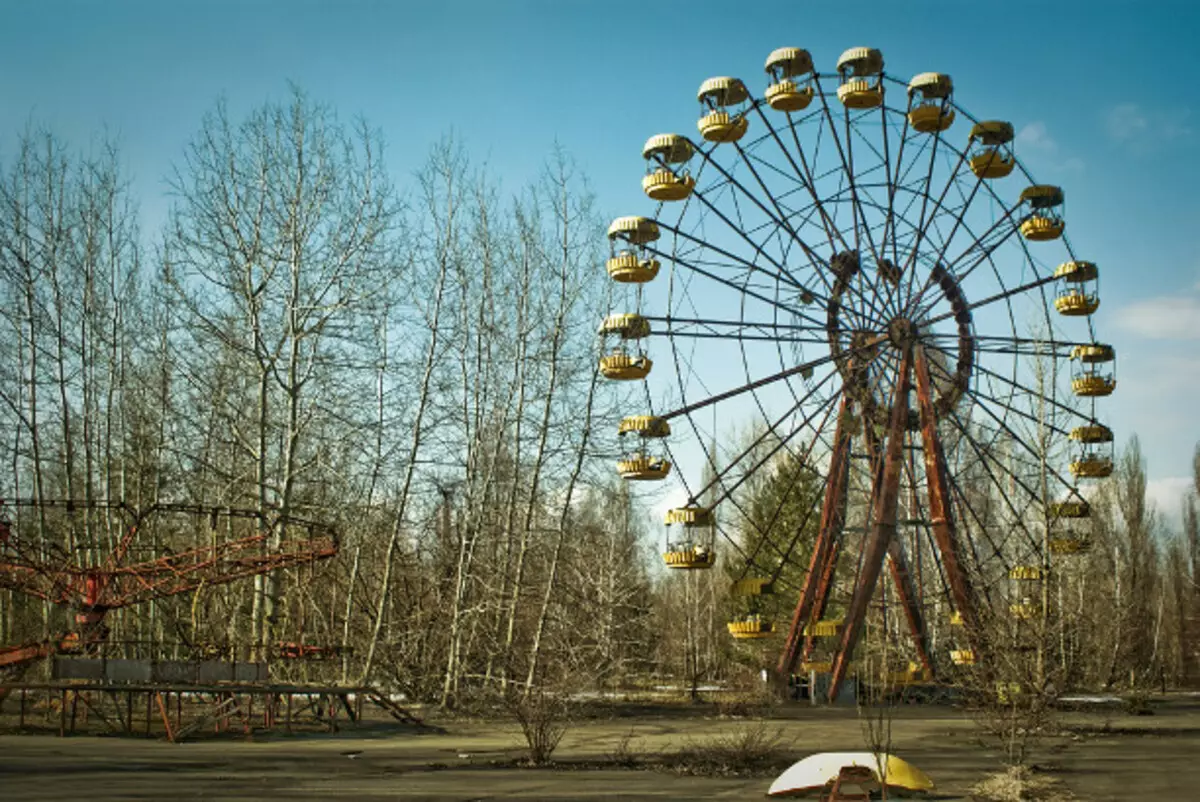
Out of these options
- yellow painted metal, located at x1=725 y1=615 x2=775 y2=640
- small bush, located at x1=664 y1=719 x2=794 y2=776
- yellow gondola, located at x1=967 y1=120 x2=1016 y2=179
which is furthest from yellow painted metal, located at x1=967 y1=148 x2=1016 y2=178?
small bush, located at x1=664 y1=719 x2=794 y2=776

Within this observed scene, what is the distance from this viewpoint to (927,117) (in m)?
29.9

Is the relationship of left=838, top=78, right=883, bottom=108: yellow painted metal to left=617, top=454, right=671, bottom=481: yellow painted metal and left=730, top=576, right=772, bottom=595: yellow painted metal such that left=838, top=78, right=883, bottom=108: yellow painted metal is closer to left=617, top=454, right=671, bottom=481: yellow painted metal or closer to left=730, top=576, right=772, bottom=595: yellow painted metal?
left=617, top=454, right=671, bottom=481: yellow painted metal

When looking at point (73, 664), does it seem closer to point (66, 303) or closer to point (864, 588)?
point (66, 303)

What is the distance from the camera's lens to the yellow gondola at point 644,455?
29656 millimetres

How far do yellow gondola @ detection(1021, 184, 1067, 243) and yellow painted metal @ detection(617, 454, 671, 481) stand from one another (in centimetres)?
1104

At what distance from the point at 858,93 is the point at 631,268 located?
6905 millimetres

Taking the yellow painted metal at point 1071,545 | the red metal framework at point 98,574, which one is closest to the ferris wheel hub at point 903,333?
the yellow painted metal at point 1071,545

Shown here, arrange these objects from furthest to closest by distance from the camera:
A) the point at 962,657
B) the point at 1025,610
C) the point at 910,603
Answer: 1. the point at 910,603
2. the point at 962,657
3. the point at 1025,610

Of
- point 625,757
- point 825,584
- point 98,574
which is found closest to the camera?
point 625,757

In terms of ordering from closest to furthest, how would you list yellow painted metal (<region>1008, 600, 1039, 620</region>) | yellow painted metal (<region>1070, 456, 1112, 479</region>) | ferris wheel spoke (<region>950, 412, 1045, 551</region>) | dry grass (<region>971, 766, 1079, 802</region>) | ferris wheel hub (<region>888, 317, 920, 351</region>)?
dry grass (<region>971, 766, 1079, 802</region>) → yellow painted metal (<region>1008, 600, 1039, 620</region>) → ferris wheel spoke (<region>950, 412, 1045, 551</region>) → ferris wheel hub (<region>888, 317, 920, 351</region>) → yellow painted metal (<region>1070, 456, 1112, 479</region>)

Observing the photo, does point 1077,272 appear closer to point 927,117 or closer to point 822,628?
point 927,117

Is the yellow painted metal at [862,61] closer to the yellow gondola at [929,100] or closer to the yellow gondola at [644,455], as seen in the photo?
the yellow gondola at [929,100]

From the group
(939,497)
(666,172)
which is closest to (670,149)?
(666,172)

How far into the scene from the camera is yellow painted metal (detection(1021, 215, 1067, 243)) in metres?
31.0
